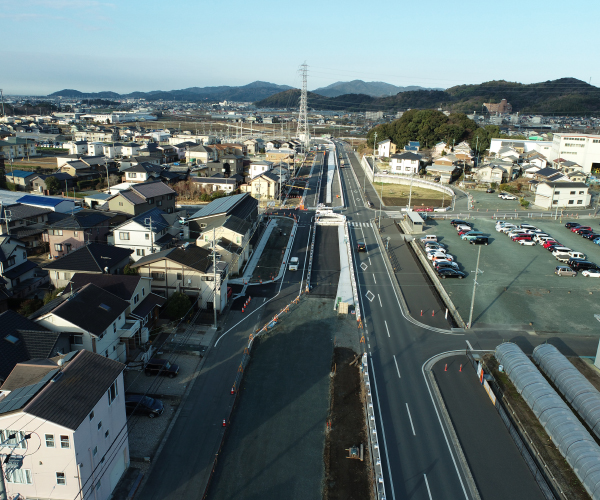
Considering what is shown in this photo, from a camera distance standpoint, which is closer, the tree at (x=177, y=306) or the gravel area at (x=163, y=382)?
the gravel area at (x=163, y=382)

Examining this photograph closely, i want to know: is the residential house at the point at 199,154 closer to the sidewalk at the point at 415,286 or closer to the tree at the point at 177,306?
the sidewalk at the point at 415,286

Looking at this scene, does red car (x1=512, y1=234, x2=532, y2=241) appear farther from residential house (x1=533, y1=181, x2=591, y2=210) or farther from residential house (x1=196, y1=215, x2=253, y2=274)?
residential house (x1=196, y1=215, x2=253, y2=274)

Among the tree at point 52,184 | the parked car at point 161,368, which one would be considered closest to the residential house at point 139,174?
the tree at point 52,184

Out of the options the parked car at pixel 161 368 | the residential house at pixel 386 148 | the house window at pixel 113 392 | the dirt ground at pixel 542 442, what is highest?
the residential house at pixel 386 148

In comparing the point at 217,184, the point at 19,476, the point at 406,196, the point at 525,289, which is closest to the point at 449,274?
the point at 525,289

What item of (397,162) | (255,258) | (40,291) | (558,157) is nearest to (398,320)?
(255,258)

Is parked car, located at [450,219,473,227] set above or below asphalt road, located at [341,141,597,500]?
above

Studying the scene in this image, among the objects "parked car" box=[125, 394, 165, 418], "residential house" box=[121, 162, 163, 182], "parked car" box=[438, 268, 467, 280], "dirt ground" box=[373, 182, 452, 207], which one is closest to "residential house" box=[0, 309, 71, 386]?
"parked car" box=[125, 394, 165, 418]
